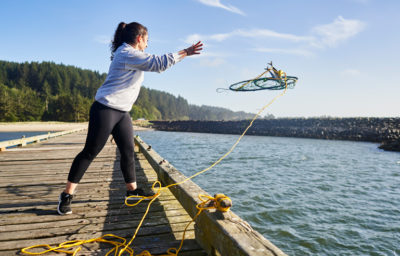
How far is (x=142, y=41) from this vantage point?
2992mm

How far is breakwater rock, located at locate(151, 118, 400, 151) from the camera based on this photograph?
3512 cm

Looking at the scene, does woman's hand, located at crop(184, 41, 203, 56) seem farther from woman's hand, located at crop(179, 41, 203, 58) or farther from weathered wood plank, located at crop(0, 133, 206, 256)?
weathered wood plank, located at crop(0, 133, 206, 256)

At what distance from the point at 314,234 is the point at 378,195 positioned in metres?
4.97

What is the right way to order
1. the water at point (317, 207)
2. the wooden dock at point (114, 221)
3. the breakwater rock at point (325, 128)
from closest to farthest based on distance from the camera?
the wooden dock at point (114, 221) < the water at point (317, 207) < the breakwater rock at point (325, 128)

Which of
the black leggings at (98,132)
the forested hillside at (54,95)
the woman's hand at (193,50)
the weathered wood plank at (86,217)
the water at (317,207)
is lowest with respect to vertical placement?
the water at (317,207)

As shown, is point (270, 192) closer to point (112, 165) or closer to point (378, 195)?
point (378, 195)

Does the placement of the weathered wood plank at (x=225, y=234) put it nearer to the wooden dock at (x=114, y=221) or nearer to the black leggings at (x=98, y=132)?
the wooden dock at (x=114, y=221)

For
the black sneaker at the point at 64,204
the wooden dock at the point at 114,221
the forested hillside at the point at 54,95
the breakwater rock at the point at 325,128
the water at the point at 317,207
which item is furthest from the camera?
the forested hillside at the point at 54,95

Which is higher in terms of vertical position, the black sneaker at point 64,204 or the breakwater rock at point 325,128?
the breakwater rock at point 325,128

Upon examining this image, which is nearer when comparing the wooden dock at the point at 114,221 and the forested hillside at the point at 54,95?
the wooden dock at the point at 114,221

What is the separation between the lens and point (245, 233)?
1635mm

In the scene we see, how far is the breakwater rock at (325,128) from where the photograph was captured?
3512 centimetres

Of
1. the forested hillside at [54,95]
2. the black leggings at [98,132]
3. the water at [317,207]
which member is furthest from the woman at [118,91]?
the forested hillside at [54,95]

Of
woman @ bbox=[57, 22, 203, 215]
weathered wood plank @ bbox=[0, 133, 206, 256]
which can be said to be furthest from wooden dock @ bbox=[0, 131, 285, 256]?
woman @ bbox=[57, 22, 203, 215]
